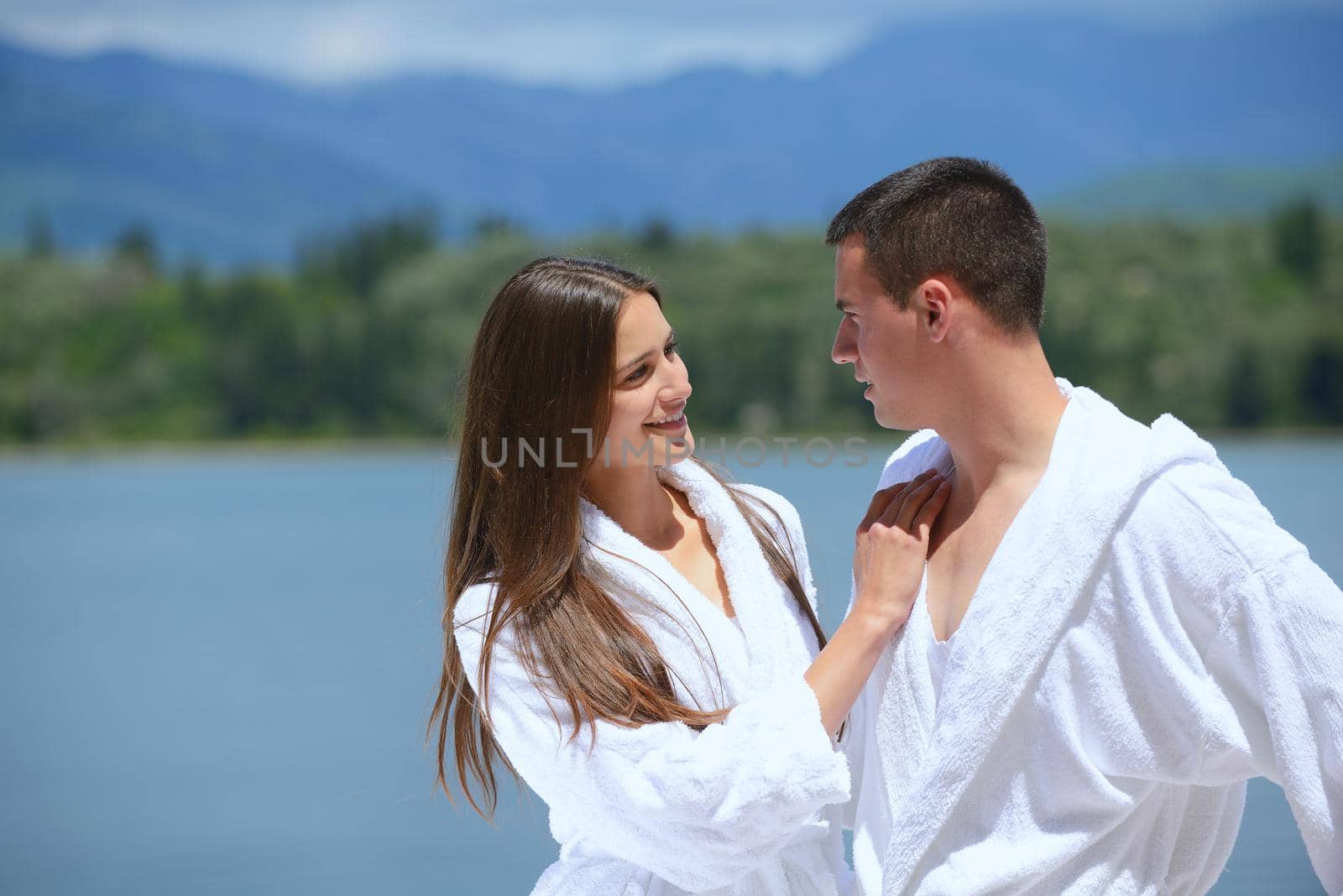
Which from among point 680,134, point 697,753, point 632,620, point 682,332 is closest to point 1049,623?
point 697,753

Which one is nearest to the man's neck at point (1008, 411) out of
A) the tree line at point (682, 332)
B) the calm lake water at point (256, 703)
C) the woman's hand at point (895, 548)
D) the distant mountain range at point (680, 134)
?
the woman's hand at point (895, 548)

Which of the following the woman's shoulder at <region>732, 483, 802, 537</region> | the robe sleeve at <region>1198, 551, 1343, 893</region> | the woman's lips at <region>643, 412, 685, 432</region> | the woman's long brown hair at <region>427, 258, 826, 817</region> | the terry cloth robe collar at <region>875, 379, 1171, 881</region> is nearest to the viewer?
the robe sleeve at <region>1198, 551, 1343, 893</region>

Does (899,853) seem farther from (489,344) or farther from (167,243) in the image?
(167,243)

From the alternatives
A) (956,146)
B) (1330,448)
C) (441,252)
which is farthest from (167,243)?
(1330,448)

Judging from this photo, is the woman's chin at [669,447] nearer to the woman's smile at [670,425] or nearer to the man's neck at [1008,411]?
the woman's smile at [670,425]

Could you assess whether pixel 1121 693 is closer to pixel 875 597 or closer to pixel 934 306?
pixel 875 597

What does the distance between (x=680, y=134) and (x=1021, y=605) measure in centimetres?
8304

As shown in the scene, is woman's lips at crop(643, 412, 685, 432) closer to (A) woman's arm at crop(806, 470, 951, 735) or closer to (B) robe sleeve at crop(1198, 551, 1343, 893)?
(A) woman's arm at crop(806, 470, 951, 735)

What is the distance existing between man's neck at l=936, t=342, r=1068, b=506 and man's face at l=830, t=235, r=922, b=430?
0.05 m

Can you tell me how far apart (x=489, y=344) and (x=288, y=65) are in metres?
80.5

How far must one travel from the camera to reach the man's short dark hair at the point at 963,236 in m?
1.46

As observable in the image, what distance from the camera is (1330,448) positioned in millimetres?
27188

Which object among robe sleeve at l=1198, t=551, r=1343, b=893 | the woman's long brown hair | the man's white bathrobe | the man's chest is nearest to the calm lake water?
the woman's long brown hair

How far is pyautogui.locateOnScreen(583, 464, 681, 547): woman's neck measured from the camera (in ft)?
6.05
